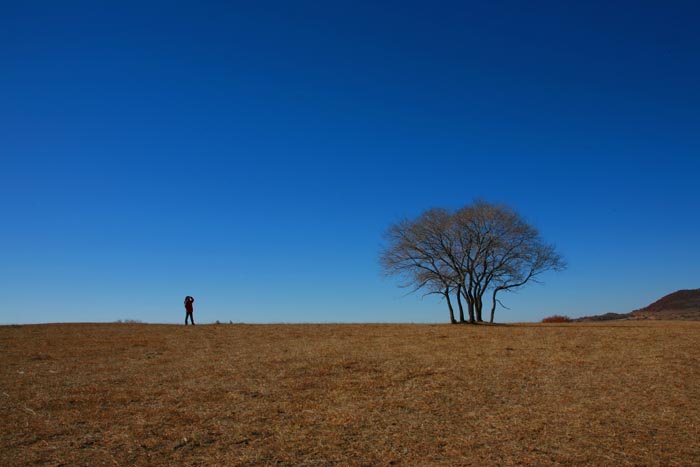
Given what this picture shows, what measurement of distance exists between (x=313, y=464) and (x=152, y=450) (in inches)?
110

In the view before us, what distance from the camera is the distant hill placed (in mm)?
38647

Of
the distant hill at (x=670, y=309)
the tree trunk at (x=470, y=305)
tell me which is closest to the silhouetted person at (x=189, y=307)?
the tree trunk at (x=470, y=305)

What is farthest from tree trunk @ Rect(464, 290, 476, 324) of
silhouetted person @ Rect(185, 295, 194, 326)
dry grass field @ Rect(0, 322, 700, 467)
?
silhouetted person @ Rect(185, 295, 194, 326)

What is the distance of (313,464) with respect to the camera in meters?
7.13

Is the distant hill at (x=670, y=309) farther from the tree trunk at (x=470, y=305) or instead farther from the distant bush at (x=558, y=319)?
the tree trunk at (x=470, y=305)

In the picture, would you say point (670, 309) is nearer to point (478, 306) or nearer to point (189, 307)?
point (478, 306)

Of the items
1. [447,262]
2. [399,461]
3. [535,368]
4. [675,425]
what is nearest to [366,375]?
[535,368]

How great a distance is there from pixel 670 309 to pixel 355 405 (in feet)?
147

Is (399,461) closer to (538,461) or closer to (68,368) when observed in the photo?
(538,461)

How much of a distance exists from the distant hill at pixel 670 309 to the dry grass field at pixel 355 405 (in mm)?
21747

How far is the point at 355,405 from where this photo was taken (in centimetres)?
1062

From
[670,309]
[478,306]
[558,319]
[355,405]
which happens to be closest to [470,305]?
[478,306]

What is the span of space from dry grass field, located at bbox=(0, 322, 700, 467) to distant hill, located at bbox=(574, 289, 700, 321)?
856 inches

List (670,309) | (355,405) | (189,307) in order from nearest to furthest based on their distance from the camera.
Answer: (355,405) < (189,307) < (670,309)
